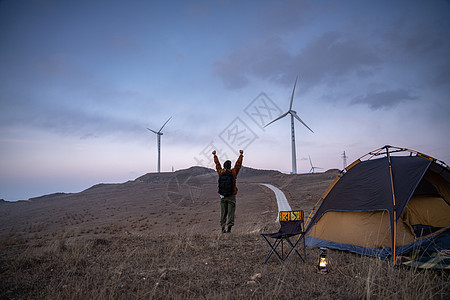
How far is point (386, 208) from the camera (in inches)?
229

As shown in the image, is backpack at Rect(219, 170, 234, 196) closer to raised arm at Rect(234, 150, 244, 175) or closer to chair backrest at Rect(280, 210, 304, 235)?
raised arm at Rect(234, 150, 244, 175)

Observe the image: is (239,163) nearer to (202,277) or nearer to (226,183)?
(226,183)

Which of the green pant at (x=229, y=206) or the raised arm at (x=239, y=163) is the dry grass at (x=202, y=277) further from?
the raised arm at (x=239, y=163)

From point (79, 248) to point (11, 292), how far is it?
2.51m

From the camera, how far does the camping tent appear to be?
19.2ft

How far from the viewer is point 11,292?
415 cm

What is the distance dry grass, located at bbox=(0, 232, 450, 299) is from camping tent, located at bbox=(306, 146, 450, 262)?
0.57 meters

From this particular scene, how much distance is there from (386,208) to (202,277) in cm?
408

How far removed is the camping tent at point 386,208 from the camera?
5848 mm

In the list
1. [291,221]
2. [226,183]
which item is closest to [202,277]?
[291,221]

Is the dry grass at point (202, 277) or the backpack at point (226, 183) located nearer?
the dry grass at point (202, 277)

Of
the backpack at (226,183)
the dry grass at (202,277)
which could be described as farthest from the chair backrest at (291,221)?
the backpack at (226,183)

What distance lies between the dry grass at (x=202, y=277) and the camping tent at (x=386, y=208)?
22.4 inches

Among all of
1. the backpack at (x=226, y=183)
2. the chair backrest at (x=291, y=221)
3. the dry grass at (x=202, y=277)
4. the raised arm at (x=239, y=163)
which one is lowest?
the dry grass at (x=202, y=277)
